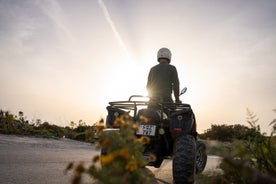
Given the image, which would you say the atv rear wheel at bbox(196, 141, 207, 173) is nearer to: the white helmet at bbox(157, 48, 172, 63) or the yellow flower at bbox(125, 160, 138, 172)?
the white helmet at bbox(157, 48, 172, 63)

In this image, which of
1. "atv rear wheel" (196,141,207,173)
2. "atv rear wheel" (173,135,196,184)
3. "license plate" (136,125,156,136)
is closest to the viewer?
"atv rear wheel" (173,135,196,184)

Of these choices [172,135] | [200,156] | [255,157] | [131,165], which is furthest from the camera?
[200,156]

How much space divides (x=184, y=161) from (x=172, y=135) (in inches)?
24.1

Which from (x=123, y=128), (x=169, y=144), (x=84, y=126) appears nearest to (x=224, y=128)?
(x=84, y=126)

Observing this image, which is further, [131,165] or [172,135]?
[172,135]

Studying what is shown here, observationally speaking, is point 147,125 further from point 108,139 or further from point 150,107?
point 108,139

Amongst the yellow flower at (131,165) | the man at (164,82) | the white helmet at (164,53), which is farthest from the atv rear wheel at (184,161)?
the yellow flower at (131,165)

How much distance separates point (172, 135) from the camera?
17.3 ft

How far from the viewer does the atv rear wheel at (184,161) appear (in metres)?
4.67

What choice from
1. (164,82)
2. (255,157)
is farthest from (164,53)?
(255,157)

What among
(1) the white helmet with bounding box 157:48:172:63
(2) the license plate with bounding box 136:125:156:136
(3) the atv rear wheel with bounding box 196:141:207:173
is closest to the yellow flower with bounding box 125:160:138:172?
(2) the license plate with bounding box 136:125:156:136

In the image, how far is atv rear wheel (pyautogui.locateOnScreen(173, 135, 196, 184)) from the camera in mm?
4668

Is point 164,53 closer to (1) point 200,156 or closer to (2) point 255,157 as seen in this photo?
(1) point 200,156

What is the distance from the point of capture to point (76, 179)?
1.10m
